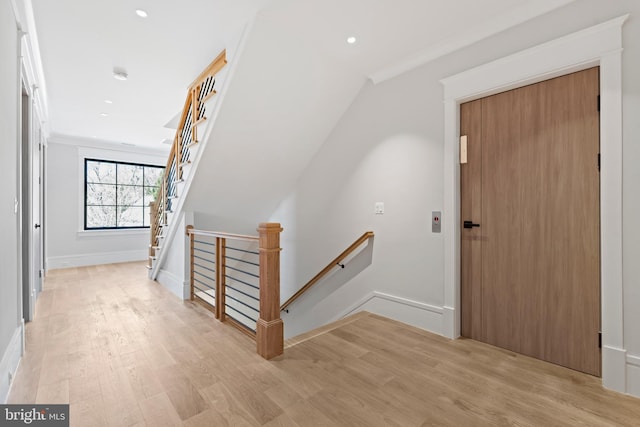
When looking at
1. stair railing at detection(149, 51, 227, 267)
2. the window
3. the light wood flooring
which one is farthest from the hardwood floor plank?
the window

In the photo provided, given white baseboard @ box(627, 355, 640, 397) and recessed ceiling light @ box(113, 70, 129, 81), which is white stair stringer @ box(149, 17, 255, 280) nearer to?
recessed ceiling light @ box(113, 70, 129, 81)

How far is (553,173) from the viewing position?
2.09 metres

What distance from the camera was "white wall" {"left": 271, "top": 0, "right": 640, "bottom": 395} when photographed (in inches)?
69.5

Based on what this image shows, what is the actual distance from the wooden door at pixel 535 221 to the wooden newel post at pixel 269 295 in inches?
62.0

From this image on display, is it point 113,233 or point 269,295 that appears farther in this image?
point 113,233

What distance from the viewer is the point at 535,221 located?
7.13 ft

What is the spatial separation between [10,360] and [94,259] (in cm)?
506

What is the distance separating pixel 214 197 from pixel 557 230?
3.45m

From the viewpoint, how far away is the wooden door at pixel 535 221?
77.1 inches

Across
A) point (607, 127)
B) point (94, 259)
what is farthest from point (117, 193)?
point (607, 127)

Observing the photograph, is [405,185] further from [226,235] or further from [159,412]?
[159,412]

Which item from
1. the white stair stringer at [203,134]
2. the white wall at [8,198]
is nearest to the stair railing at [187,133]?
the white stair stringer at [203,134]

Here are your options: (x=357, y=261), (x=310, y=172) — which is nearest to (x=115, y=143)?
(x=310, y=172)

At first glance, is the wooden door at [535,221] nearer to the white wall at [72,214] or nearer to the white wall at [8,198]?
the white wall at [8,198]
